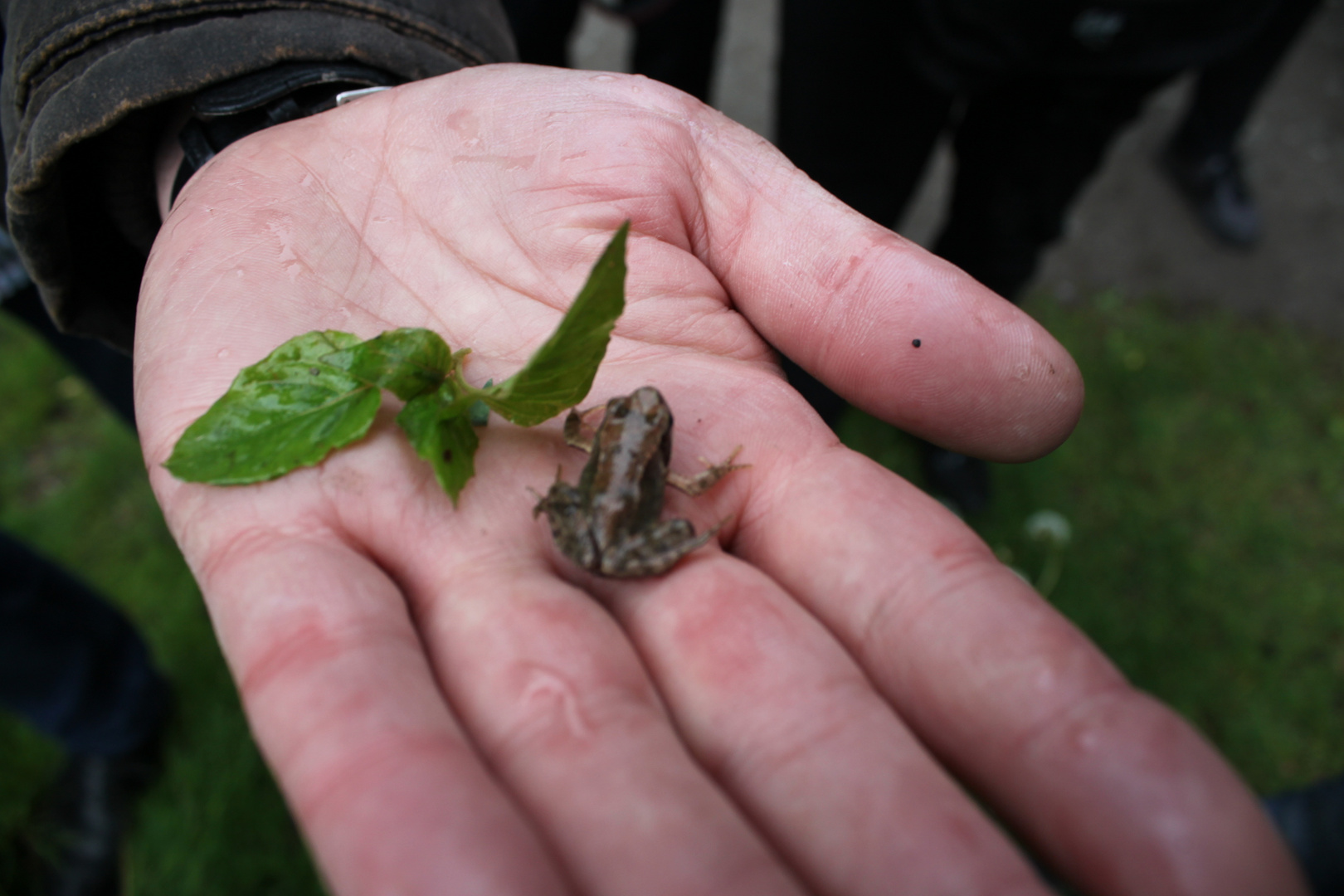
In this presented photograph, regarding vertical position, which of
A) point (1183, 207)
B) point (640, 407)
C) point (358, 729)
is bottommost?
point (358, 729)

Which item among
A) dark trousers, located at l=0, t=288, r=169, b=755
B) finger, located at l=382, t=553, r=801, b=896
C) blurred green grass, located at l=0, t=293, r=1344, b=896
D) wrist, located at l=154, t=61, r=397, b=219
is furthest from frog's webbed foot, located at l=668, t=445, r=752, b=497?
blurred green grass, located at l=0, t=293, r=1344, b=896

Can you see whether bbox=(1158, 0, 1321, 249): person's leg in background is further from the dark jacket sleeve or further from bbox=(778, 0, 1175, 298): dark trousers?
the dark jacket sleeve

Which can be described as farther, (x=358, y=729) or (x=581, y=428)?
(x=581, y=428)

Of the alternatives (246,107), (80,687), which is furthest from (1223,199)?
(80,687)

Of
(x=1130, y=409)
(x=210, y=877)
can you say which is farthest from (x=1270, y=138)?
(x=210, y=877)

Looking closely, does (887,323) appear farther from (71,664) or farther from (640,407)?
(71,664)

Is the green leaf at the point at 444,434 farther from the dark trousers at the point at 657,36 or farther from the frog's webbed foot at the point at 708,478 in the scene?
the dark trousers at the point at 657,36
